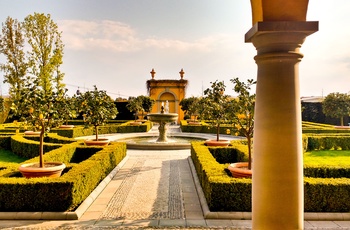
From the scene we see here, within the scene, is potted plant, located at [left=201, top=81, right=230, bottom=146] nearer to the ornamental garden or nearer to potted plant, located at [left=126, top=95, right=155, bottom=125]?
the ornamental garden

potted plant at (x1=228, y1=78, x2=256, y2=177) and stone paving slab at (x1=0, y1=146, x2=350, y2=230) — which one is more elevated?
potted plant at (x1=228, y1=78, x2=256, y2=177)

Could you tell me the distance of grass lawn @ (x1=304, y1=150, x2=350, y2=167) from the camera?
1194 cm

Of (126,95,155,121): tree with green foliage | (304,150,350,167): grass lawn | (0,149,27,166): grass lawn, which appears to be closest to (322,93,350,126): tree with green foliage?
(304,150,350,167): grass lawn

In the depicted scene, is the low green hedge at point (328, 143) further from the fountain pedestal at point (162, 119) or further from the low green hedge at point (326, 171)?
the low green hedge at point (326, 171)

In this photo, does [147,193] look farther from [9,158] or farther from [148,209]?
[9,158]

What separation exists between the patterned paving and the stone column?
3448 millimetres

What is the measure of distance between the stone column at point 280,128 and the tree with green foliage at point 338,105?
20293 mm

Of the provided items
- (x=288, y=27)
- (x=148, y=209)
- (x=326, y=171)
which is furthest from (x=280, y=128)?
(x=326, y=171)

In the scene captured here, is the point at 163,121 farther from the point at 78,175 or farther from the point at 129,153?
the point at 78,175

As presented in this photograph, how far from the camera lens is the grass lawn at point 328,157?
1194cm

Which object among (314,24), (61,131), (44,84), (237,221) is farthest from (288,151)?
(44,84)

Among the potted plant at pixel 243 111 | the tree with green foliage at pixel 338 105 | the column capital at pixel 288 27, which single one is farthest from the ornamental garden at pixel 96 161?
the tree with green foliage at pixel 338 105

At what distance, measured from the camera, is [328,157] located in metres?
13.2

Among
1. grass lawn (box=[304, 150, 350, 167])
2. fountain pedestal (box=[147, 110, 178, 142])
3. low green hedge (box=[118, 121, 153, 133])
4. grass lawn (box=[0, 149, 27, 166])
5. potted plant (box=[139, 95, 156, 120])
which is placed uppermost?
potted plant (box=[139, 95, 156, 120])
